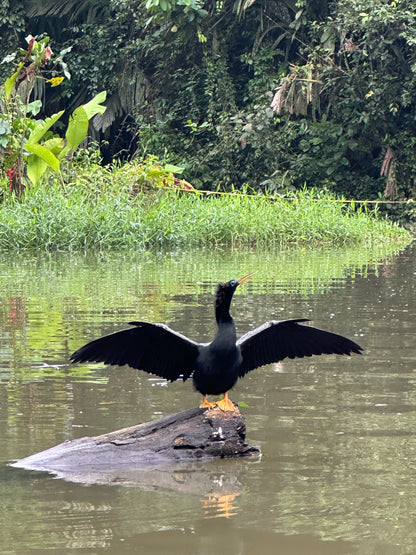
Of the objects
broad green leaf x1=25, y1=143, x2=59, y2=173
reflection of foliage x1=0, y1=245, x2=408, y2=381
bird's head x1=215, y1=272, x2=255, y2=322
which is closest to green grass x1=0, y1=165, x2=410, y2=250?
broad green leaf x1=25, y1=143, x2=59, y2=173

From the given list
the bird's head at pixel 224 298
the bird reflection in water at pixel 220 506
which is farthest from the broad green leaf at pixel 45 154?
the bird reflection in water at pixel 220 506

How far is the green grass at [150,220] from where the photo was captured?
14711mm

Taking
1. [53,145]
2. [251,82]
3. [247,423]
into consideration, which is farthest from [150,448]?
[251,82]

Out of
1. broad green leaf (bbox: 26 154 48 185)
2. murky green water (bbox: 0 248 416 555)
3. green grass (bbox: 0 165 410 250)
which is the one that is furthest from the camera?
broad green leaf (bbox: 26 154 48 185)

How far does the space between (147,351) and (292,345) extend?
760 mm

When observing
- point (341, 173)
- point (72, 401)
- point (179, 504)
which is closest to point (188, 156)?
point (341, 173)

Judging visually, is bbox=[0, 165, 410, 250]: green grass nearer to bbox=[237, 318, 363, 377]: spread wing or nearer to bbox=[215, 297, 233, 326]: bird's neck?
bbox=[237, 318, 363, 377]: spread wing

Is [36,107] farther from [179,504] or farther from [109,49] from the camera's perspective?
[179,504]

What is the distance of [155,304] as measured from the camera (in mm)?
9484

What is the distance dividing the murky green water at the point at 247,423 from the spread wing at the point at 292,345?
408 millimetres

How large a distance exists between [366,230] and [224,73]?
7.65 meters

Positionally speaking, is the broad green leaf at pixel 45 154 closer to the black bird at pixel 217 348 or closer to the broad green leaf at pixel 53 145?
the broad green leaf at pixel 53 145

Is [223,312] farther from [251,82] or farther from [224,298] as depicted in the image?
[251,82]

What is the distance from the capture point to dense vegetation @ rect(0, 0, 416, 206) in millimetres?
21078
